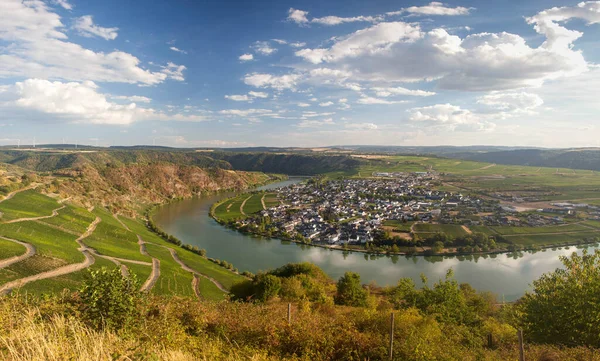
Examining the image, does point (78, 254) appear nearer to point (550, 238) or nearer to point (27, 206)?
point (27, 206)

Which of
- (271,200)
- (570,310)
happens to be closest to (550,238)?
(570,310)

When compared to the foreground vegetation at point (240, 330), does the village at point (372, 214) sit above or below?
below

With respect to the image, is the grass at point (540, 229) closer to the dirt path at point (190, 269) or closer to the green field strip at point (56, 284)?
the dirt path at point (190, 269)

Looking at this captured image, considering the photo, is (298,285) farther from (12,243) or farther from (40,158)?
(40,158)

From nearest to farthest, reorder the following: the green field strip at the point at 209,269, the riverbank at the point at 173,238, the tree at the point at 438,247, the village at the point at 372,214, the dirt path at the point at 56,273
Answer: the dirt path at the point at 56,273 → the green field strip at the point at 209,269 → the riverbank at the point at 173,238 → the tree at the point at 438,247 → the village at the point at 372,214

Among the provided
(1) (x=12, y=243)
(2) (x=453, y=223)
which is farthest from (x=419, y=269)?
(1) (x=12, y=243)

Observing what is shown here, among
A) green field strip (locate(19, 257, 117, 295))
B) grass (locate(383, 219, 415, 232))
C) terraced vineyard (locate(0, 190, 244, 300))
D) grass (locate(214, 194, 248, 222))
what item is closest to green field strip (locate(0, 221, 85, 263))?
terraced vineyard (locate(0, 190, 244, 300))

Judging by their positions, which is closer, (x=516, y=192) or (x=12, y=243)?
(x=12, y=243)

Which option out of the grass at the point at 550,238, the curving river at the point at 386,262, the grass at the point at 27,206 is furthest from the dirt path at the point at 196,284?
the grass at the point at 550,238
